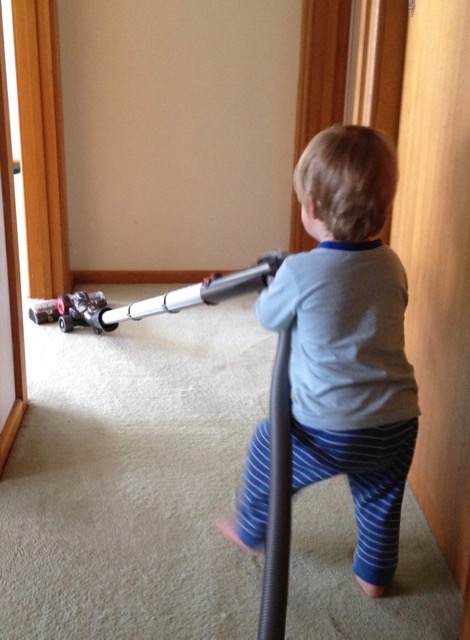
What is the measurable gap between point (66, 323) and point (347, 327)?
1.62 metres

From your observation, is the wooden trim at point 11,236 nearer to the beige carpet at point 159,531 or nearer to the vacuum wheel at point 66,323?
the beige carpet at point 159,531

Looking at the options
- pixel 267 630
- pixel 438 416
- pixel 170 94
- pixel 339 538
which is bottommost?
pixel 339 538

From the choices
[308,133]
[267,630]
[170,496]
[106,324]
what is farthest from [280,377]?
[308,133]

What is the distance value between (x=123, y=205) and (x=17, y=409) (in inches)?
58.1

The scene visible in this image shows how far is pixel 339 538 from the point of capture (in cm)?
146

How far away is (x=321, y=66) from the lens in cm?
295

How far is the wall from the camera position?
1.29 m

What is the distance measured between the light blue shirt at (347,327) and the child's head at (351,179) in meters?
0.04

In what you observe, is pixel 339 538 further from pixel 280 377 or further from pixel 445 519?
pixel 280 377

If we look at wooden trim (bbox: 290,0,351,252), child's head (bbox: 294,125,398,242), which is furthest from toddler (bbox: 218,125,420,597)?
wooden trim (bbox: 290,0,351,252)

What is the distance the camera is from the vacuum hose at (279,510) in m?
1.05

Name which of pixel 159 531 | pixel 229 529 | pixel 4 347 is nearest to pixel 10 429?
pixel 4 347

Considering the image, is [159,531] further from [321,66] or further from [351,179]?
[321,66]

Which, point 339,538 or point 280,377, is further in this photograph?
point 339,538
